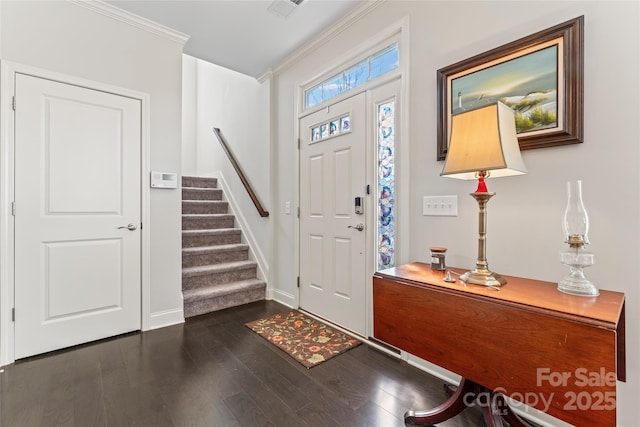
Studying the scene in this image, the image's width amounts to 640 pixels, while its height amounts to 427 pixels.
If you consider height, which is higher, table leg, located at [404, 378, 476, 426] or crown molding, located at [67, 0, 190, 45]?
crown molding, located at [67, 0, 190, 45]

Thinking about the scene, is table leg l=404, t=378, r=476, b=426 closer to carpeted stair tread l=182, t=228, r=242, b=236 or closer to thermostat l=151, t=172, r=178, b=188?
thermostat l=151, t=172, r=178, b=188

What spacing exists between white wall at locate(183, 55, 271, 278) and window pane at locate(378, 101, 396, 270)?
5.18 ft

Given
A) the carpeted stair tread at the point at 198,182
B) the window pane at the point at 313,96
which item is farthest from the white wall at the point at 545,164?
the carpeted stair tread at the point at 198,182

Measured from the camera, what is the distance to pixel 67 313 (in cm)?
217

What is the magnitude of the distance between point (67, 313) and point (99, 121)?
→ 1.54 meters

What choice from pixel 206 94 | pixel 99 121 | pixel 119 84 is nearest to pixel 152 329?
pixel 99 121

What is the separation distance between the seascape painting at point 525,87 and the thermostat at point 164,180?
249 centimetres

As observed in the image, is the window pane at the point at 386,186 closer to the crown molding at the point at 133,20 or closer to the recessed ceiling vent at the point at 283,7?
the recessed ceiling vent at the point at 283,7

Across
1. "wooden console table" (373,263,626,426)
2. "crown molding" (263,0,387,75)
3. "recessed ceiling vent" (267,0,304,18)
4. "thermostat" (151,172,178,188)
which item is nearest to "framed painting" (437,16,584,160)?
"wooden console table" (373,263,626,426)

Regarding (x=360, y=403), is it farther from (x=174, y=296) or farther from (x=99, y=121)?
(x=99, y=121)

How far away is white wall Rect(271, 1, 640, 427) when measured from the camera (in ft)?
3.92

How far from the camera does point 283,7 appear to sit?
2.28m

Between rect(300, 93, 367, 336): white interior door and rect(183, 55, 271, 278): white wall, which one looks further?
rect(183, 55, 271, 278): white wall

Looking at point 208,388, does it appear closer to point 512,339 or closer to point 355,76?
point 512,339
